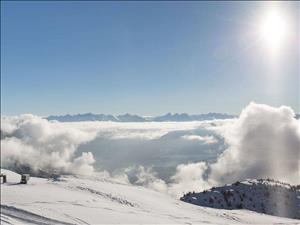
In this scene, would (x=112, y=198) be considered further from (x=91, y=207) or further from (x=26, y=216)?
(x=26, y=216)

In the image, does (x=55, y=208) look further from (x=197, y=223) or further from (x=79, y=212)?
(x=197, y=223)

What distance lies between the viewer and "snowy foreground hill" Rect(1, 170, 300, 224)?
24.1 meters

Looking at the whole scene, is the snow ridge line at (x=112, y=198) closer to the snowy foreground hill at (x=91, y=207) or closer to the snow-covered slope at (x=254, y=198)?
the snowy foreground hill at (x=91, y=207)

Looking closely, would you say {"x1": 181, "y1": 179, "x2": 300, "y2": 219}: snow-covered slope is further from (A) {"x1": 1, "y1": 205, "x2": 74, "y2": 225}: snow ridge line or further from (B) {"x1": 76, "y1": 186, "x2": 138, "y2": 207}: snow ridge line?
(A) {"x1": 1, "y1": 205, "x2": 74, "y2": 225}: snow ridge line

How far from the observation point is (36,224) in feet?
72.2

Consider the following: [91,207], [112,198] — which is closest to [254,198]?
[112,198]

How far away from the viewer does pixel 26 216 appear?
23281mm

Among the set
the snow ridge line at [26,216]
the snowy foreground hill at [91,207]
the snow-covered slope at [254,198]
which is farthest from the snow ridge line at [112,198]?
the snow-covered slope at [254,198]

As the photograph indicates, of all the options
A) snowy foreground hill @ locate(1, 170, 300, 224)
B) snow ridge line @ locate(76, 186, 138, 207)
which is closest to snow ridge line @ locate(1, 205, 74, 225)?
snowy foreground hill @ locate(1, 170, 300, 224)

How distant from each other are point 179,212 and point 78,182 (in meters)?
11.6

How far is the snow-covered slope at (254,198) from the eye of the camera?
106m

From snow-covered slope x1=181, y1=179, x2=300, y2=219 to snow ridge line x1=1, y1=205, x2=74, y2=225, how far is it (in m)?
78.7

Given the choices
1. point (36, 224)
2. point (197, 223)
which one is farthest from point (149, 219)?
point (36, 224)

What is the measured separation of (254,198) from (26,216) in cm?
10190
